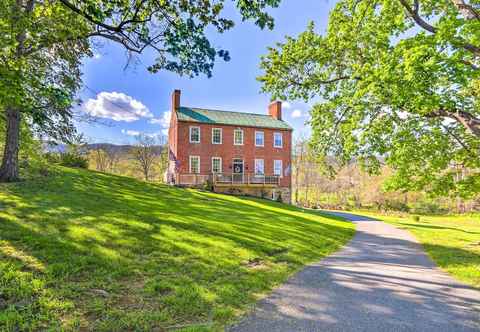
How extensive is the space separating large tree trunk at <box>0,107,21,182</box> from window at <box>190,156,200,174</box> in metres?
12.7

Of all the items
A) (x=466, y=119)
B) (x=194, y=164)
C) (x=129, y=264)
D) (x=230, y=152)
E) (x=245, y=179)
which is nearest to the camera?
(x=129, y=264)

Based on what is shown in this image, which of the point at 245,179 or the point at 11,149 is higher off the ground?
the point at 11,149

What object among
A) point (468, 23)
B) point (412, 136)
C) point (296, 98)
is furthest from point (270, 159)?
point (468, 23)

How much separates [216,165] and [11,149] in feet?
48.0

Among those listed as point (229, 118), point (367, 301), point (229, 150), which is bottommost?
point (367, 301)

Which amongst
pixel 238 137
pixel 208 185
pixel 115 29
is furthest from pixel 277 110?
pixel 115 29

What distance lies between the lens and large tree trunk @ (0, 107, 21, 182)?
10.7m

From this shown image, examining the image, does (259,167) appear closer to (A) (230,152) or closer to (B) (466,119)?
(A) (230,152)

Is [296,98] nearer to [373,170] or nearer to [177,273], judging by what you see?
[373,170]

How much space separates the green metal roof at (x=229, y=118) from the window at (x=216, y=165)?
3.43 m

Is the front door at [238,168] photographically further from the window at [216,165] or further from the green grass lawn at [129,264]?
the green grass lawn at [129,264]

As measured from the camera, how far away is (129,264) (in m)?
4.67

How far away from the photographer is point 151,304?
342cm

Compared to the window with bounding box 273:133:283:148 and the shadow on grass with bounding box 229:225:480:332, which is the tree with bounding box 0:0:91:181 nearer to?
the shadow on grass with bounding box 229:225:480:332
